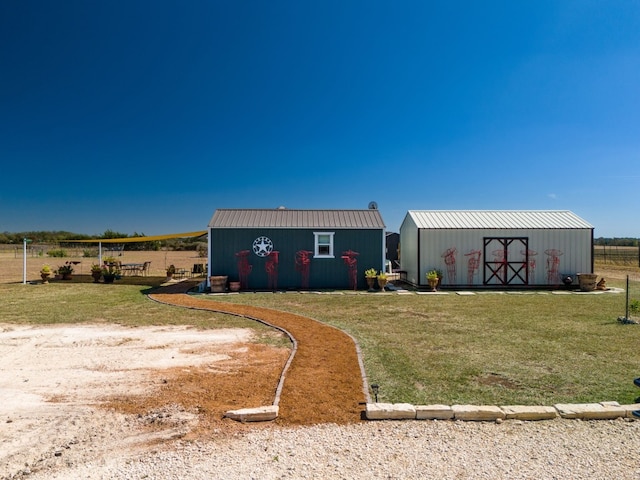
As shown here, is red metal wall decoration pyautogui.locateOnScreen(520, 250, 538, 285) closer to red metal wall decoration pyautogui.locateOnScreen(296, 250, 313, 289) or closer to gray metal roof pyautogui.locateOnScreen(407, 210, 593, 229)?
gray metal roof pyautogui.locateOnScreen(407, 210, 593, 229)

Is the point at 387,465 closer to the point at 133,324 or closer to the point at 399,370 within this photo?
the point at 399,370

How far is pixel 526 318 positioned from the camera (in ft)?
30.3

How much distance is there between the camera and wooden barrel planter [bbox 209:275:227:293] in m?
14.4

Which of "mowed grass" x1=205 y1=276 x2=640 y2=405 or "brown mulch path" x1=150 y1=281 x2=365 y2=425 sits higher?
"mowed grass" x1=205 y1=276 x2=640 y2=405

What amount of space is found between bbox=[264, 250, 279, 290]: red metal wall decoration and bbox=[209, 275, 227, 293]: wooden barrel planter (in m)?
1.63

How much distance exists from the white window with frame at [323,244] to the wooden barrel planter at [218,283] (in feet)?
11.5

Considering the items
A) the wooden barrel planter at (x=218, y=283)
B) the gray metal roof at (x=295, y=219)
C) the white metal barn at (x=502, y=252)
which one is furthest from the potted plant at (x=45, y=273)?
the white metal barn at (x=502, y=252)

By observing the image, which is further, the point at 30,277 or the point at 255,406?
the point at 30,277

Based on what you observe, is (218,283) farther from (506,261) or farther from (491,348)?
(506,261)

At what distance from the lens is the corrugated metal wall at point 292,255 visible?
15.1 m

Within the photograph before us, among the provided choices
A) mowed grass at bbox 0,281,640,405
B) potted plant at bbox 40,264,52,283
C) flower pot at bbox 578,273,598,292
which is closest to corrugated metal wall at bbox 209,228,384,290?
mowed grass at bbox 0,281,640,405

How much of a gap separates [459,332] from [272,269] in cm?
868

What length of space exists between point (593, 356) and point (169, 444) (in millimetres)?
5979

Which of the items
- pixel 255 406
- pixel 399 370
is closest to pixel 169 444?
pixel 255 406
